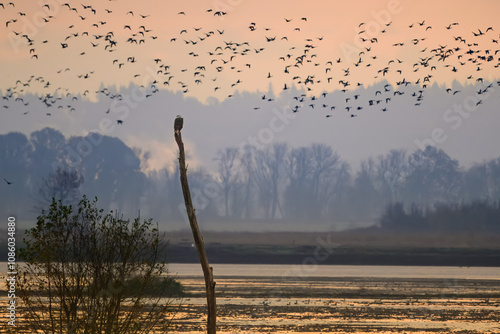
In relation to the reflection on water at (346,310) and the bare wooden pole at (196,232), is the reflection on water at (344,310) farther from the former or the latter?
the bare wooden pole at (196,232)

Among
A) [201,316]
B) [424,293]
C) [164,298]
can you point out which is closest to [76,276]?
[201,316]

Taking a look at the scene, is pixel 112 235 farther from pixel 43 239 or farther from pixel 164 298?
pixel 164 298

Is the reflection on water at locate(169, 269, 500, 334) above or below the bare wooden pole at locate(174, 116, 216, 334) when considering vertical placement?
below

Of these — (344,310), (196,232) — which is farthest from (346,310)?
(196,232)

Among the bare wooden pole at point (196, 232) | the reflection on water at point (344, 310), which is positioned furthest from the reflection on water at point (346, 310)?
the bare wooden pole at point (196, 232)

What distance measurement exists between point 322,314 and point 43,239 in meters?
40.2

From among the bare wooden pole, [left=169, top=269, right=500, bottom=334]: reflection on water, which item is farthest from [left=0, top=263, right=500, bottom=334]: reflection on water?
the bare wooden pole

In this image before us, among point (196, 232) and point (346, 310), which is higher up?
point (196, 232)

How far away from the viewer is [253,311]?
220 ft

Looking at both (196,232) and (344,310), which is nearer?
(196,232)

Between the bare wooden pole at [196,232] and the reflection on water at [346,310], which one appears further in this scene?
the reflection on water at [346,310]

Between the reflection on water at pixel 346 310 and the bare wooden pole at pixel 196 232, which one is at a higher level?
the bare wooden pole at pixel 196 232

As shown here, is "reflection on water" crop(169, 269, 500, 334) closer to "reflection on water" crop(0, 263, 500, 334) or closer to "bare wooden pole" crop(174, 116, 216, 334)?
"reflection on water" crop(0, 263, 500, 334)

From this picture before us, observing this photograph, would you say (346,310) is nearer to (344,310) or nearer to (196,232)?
(344,310)
